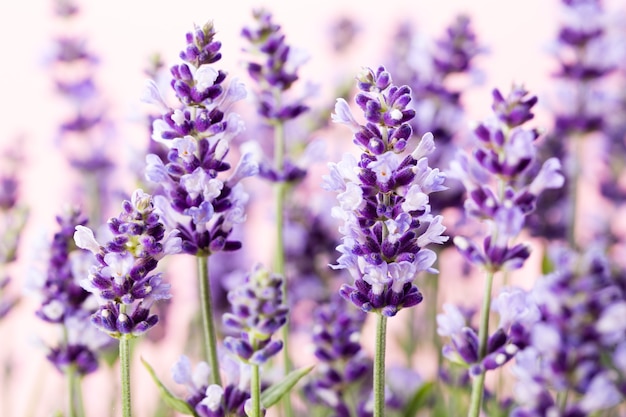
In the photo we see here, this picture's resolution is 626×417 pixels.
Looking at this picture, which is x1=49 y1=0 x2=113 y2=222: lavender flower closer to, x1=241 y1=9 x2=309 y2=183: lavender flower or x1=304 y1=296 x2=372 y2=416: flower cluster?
x1=241 y1=9 x2=309 y2=183: lavender flower

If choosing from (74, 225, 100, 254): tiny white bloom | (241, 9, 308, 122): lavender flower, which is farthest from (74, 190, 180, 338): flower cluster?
(241, 9, 308, 122): lavender flower

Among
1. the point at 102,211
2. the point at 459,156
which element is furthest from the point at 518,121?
the point at 102,211

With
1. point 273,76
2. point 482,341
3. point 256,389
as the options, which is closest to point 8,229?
point 273,76

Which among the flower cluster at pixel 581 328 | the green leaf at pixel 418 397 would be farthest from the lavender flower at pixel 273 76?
the flower cluster at pixel 581 328

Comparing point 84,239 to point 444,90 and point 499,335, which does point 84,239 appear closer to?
point 499,335

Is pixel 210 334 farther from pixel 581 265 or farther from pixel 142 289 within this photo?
pixel 581 265

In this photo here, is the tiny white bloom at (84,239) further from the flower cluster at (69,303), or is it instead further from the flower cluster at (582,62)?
the flower cluster at (582,62)
